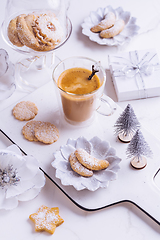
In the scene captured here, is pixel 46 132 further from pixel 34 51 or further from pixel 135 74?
pixel 135 74

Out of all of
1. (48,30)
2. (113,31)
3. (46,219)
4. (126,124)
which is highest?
(48,30)

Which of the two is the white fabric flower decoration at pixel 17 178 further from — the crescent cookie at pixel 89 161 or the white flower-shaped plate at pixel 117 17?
the white flower-shaped plate at pixel 117 17

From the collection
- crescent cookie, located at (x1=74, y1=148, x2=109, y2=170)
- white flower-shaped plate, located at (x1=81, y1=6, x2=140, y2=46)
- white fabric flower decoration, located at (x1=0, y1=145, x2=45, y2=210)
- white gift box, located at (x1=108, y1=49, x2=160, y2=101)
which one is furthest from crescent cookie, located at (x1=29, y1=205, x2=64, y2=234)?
white flower-shaped plate, located at (x1=81, y1=6, x2=140, y2=46)

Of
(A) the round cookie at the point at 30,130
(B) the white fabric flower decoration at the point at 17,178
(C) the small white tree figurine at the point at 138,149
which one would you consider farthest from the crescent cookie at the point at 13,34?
(C) the small white tree figurine at the point at 138,149

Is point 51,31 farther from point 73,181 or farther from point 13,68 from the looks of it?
point 73,181

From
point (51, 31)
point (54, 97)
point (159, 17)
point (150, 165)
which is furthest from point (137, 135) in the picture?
point (159, 17)

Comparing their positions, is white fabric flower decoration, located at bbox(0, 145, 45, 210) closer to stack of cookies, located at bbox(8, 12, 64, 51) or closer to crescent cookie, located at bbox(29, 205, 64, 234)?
crescent cookie, located at bbox(29, 205, 64, 234)

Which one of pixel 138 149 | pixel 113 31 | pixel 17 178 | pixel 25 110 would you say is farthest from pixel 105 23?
pixel 17 178
